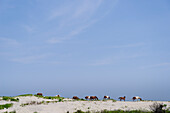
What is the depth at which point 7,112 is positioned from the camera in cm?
2211

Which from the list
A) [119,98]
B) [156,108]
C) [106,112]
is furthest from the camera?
[119,98]

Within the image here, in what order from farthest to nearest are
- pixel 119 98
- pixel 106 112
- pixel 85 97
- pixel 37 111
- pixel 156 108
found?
1. pixel 85 97
2. pixel 119 98
3. pixel 37 111
4. pixel 106 112
5. pixel 156 108

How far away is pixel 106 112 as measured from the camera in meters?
21.1

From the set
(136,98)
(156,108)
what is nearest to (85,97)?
(136,98)

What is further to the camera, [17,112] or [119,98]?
[119,98]

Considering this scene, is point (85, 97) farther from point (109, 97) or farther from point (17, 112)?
point (17, 112)

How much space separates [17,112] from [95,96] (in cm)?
2087

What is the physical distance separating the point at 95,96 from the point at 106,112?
18887mm

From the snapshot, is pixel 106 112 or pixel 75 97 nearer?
pixel 106 112

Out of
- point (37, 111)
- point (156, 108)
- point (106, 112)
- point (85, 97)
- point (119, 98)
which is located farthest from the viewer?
point (85, 97)

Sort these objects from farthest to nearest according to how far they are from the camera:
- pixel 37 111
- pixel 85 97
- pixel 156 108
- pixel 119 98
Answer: pixel 85 97, pixel 119 98, pixel 37 111, pixel 156 108

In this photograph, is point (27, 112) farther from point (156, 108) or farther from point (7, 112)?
point (156, 108)

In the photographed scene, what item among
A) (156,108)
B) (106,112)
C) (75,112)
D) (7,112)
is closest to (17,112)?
(7,112)

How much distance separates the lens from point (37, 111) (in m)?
22.9
